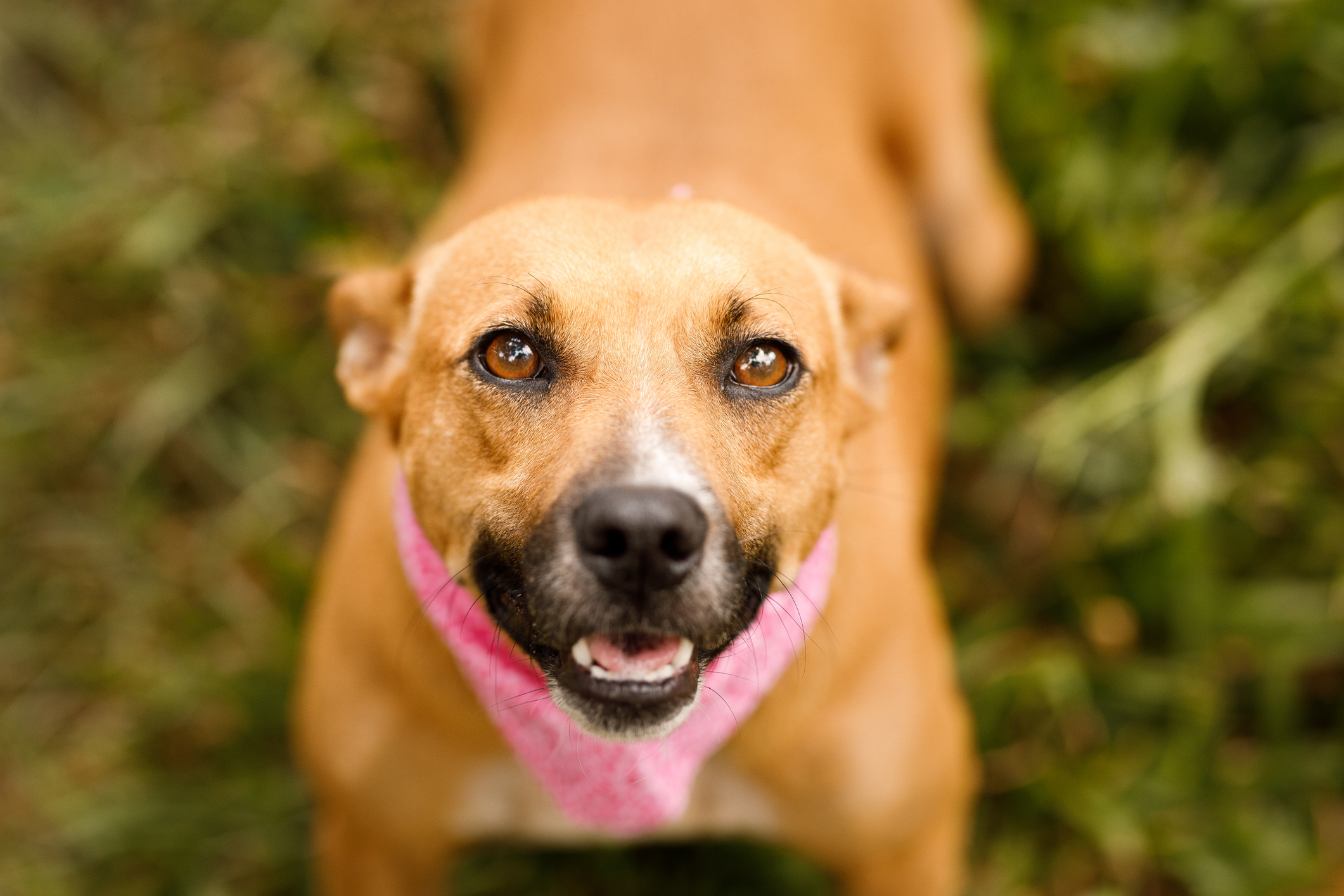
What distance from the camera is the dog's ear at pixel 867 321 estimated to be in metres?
2.63

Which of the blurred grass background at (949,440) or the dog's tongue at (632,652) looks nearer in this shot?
the dog's tongue at (632,652)

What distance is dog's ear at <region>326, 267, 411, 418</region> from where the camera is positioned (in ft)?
8.39

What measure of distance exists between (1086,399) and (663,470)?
8.23 ft

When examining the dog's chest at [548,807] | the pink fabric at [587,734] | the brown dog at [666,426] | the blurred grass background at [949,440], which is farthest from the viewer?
the blurred grass background at [949,440]

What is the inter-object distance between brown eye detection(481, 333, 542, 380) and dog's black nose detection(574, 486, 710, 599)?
14.1 inches

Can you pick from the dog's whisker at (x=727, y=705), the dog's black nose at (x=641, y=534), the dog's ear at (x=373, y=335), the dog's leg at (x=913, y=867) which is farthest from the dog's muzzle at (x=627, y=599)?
the dog's leg at (x=913, y=867)

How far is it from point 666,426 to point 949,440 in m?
2.42

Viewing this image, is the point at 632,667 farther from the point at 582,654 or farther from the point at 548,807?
the point at 548,807

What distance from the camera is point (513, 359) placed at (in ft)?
7.39

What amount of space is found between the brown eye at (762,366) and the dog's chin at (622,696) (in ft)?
1.81

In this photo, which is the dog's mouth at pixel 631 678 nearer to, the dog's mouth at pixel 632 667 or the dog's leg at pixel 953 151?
the dog's mouth at pixel 632 667

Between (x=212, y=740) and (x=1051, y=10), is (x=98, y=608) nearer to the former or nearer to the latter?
(x=212, y=740)

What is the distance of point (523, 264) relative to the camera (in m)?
2.28

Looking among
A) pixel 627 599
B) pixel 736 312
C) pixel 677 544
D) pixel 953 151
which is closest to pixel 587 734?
pixel 627 599
